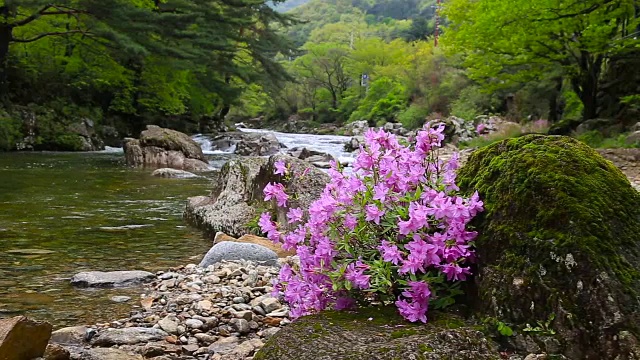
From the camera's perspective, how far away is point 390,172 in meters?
2.42

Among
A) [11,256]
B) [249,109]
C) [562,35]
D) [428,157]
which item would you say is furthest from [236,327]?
[249,109]

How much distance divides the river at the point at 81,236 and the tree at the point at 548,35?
8886 millimetres

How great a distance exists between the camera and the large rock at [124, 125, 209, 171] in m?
16.8

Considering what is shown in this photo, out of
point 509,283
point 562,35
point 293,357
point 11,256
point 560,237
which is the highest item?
point 562,35

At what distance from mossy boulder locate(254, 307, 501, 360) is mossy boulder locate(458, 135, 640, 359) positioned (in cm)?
20

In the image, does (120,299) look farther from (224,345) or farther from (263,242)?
(263,242)

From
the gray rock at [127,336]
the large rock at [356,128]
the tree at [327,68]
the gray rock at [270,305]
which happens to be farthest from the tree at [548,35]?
the tree at [327,68]

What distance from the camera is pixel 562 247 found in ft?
6.95

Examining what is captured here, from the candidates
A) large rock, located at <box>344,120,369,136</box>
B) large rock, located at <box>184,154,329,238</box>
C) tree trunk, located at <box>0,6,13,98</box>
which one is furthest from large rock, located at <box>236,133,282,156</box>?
large rock, located at <box>344,120,369,136</box>

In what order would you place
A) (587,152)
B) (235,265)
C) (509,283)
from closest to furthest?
(509,283)
(587,152)
(235,265)

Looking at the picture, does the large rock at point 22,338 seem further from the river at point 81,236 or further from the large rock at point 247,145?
the large rock at point 247,145

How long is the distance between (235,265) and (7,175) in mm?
9762

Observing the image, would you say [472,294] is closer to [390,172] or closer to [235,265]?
[390,172]

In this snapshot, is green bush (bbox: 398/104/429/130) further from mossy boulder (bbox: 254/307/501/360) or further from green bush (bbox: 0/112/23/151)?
mossy boulder (bbox: 254/307/501/360)
